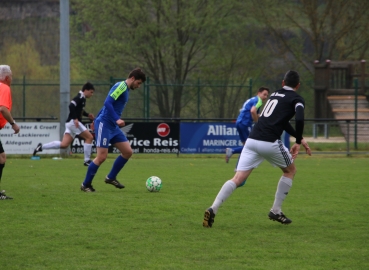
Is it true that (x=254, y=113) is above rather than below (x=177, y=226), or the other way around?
above

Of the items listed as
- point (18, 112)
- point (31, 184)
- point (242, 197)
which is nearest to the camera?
point (242, 197)

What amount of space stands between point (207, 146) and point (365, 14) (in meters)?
16.4

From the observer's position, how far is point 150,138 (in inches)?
866

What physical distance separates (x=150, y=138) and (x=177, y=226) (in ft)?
45.6

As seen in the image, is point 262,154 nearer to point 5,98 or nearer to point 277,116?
point 277,116

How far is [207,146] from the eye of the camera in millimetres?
22297

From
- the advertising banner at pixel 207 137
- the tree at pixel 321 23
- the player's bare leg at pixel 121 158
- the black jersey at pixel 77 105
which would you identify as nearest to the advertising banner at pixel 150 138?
the advertising banner at pixel 207 137

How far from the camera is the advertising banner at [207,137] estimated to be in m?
22.2

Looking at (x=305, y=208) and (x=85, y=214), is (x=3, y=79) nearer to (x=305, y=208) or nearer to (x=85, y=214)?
(x=85, y=214)

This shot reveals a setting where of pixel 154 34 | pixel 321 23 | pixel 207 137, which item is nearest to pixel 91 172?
pixel 207 137

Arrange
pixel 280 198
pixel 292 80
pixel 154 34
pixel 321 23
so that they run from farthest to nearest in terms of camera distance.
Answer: pixel 321 23
pixel 154 34
pixel 280 198
pixel 292 80

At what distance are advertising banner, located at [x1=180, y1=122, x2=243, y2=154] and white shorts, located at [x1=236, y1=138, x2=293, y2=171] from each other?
13.8m

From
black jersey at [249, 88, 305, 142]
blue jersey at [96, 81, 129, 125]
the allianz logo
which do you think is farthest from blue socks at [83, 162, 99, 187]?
the allianz logo

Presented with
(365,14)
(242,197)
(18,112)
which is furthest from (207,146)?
(365,14)
